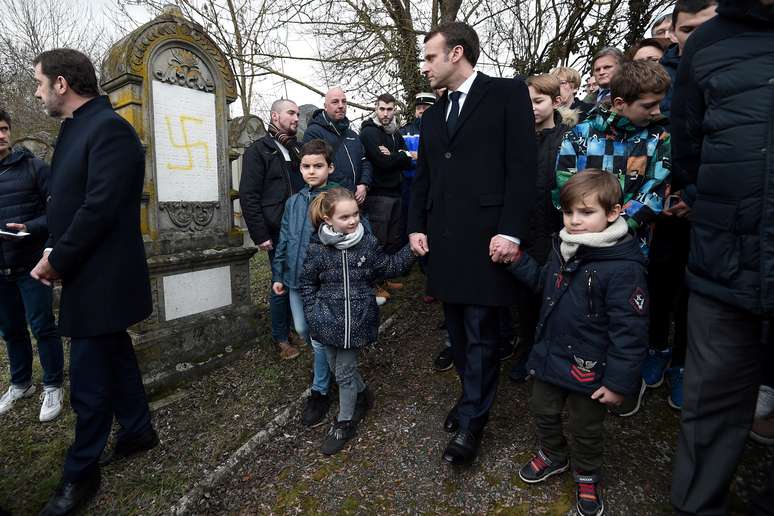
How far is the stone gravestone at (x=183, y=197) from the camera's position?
340 centimetres

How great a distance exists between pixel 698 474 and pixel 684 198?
47.9 inches

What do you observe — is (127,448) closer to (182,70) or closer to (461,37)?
(182,70)

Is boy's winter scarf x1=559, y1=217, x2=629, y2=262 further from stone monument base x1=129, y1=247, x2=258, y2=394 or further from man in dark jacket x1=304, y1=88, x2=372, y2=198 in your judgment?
stone monument base x1=129, y1=247, x2=258, y2=394

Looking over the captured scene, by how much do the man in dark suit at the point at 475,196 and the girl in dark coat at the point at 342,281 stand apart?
0.40 m

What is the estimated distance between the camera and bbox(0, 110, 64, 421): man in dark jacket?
3174 millimetres

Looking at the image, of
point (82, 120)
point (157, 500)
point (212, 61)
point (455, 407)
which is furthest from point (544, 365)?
point (212, 61)

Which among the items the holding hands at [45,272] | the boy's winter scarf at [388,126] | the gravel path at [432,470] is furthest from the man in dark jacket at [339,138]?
the holding hands at [45,272]

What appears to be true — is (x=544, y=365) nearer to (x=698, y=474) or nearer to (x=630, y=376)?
(x=630, y=376)

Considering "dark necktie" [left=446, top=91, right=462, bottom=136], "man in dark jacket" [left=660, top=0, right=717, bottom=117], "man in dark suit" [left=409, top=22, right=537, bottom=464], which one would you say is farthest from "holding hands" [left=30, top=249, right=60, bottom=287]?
"man in dark jacket" [left=660, top=0, right=717, bottom=117]

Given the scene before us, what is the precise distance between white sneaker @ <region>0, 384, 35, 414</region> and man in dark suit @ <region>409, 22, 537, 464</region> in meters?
3.35

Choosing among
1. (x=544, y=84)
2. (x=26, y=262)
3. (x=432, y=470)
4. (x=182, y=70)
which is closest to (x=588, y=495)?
(x=432, y=470)

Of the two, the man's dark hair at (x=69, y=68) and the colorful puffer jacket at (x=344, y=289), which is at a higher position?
the man's dark hair at (x=69, y=68)

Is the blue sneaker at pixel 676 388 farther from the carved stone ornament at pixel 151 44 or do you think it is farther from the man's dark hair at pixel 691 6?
the carved stone ornament at pixel 151 44

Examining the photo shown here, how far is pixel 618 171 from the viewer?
7.75 feet
